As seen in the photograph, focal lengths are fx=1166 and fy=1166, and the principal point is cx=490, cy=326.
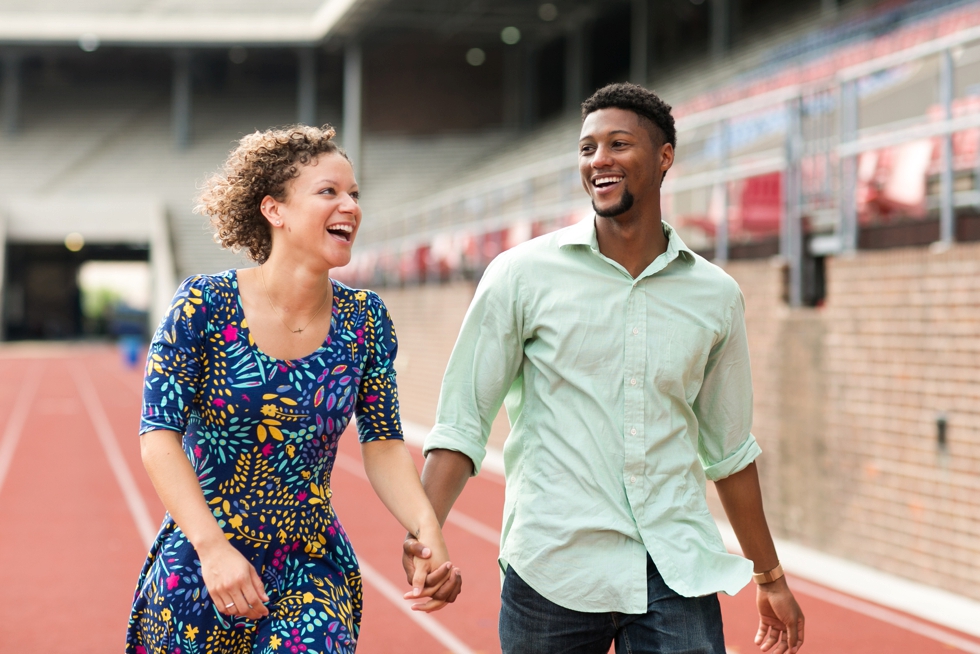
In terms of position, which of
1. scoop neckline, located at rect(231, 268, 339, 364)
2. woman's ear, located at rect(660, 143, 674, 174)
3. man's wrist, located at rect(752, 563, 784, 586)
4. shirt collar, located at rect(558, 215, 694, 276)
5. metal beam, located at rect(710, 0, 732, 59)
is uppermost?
metal beam, located at rect(710, 0, 732, 59)

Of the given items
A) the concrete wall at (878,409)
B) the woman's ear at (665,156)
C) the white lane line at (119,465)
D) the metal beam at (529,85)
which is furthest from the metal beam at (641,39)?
the woman's ear at (665,156)

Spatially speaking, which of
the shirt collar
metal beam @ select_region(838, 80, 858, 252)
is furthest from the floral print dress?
metal beam @ select_region(838, 80, 858, 252)

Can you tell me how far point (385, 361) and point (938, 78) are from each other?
17.8 feet

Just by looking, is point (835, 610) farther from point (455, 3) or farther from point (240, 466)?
point (455, 3)

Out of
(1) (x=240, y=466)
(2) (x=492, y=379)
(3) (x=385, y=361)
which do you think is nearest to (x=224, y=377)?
(1) (x=240, y=466)

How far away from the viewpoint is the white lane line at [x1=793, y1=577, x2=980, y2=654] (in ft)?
18.2

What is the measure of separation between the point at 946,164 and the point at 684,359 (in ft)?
15.4

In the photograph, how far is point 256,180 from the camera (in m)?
2.76

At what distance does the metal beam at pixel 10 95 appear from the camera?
42812 mm

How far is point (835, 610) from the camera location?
20.7 ft

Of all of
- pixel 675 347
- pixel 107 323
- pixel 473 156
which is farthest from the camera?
pixel 107 323

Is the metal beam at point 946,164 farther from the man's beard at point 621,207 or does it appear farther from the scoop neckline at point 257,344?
the scoop neckline at point 257,344

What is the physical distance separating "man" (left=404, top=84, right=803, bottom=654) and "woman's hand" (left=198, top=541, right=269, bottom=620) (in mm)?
434

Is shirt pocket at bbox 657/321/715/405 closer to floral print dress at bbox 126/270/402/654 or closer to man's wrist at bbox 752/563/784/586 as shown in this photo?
man's wrist at bbox 752/563/784/586
